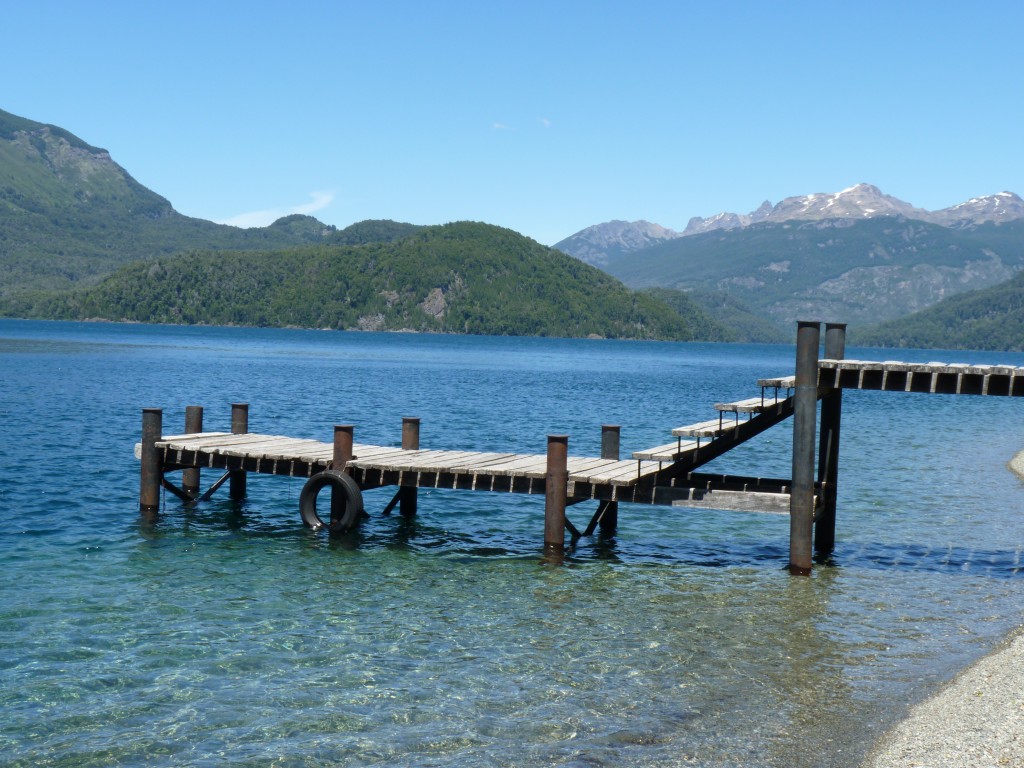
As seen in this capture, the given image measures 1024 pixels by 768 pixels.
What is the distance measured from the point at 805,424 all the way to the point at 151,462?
13.7 metres

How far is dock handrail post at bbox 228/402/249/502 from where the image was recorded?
81.7 feet

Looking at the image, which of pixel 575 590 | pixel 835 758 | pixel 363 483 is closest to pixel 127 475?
pixel 363 483

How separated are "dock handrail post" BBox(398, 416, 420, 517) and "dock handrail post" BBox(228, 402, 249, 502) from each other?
4200 millimetres

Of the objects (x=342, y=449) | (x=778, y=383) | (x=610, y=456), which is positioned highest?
(x=778, y=383)

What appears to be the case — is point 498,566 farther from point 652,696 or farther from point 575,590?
point 652,696

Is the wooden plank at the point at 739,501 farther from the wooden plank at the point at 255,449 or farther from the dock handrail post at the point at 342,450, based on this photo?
the wooden plank at the point at 255,449

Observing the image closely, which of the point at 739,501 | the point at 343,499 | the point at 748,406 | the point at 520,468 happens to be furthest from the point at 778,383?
the point at 343,499

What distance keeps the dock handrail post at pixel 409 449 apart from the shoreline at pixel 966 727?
13.2 metres

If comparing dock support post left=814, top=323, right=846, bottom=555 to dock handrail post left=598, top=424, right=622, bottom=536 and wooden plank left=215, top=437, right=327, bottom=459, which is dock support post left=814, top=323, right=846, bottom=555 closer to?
dock handrail post left=598, top=424, right=622, bottom=536

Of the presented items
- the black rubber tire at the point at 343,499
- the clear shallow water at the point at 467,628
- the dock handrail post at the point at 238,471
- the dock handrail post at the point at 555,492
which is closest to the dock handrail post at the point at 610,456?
the clear shallow water at the point at 467,628

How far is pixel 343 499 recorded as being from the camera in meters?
20.7

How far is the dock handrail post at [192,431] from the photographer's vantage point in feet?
79.6

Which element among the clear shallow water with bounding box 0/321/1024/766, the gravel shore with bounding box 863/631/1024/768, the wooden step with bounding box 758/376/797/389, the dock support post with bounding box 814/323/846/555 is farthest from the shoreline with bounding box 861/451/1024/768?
the dock support post with bounding box 814/323/846/555

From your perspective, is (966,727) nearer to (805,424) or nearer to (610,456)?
(805,424)
